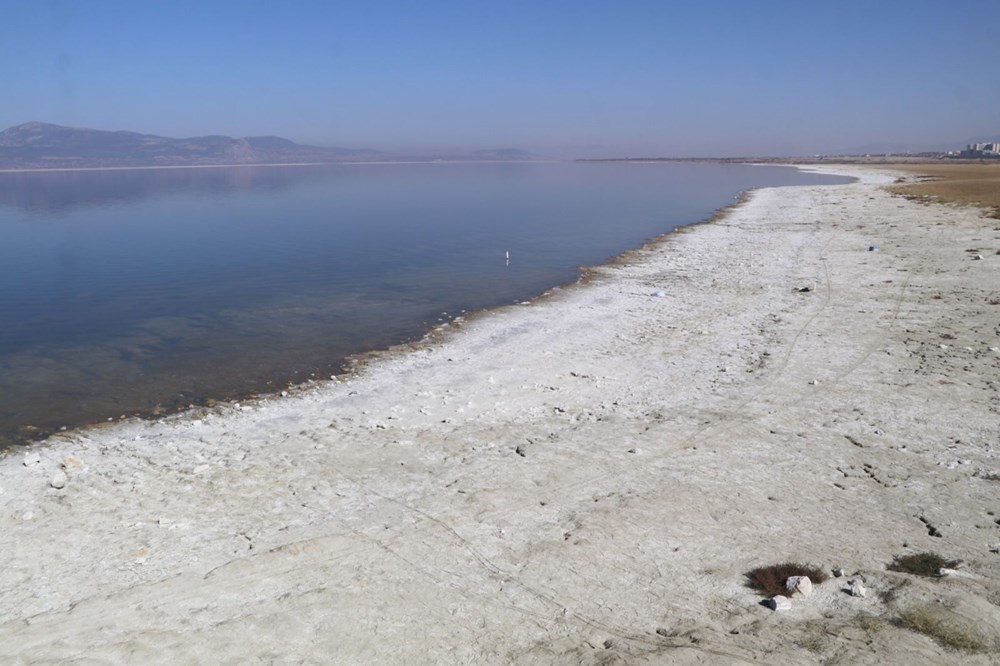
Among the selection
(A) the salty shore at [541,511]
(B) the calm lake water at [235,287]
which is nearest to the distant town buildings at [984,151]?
(B) the calm lake water at [235,287]

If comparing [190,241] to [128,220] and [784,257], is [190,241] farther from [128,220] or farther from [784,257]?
[784,257]

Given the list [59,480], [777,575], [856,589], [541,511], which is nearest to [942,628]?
[856,589]

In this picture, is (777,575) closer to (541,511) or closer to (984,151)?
(541,511)

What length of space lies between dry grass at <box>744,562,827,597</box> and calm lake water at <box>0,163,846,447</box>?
9.51 m

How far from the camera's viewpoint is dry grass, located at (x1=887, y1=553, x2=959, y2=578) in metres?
6.82

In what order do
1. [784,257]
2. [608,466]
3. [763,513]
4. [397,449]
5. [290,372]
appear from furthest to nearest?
[784,257], [290,372], [397,449], [608,466], [763,513]

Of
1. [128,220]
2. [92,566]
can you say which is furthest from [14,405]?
[128,220]

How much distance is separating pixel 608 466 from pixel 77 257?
29.0 meters

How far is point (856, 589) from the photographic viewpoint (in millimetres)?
6449

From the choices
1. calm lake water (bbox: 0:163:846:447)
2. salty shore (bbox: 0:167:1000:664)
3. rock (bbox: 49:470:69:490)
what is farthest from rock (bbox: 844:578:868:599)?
calm lake water (bbox: 0:163:846:447)

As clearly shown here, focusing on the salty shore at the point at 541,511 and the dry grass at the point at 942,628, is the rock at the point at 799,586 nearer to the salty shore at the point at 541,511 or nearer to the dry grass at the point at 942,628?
the salty shore at the point at 541,511

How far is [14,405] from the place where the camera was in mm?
12641

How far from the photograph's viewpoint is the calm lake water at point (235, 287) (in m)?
14.0

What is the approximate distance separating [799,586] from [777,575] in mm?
312
